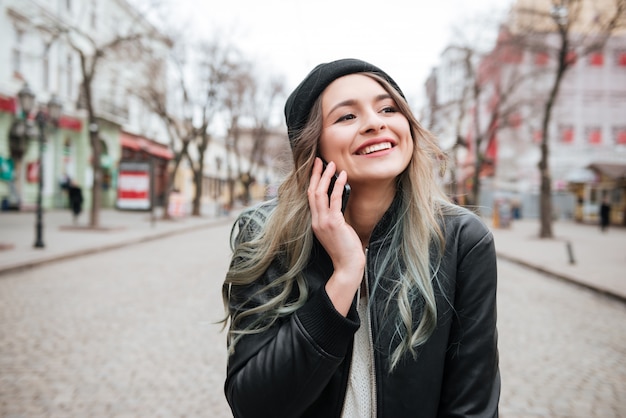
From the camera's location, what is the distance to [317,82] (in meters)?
1.61

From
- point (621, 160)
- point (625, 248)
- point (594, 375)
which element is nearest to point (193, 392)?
point (594, 375)

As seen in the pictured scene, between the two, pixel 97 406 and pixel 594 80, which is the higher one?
pixel 594 80

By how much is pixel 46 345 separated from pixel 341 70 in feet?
15.1

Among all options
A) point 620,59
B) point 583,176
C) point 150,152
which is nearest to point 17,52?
point 150,152

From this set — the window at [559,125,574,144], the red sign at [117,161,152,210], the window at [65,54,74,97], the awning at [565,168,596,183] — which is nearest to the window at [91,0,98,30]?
the window at [65,54,74,97]

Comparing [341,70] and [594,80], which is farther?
[594,80]

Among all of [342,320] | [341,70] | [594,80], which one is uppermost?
[594,80]

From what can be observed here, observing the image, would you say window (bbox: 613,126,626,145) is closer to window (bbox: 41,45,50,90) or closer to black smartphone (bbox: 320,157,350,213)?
window (bbox: 41,45,50,90)

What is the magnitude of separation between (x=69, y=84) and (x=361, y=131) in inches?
1201

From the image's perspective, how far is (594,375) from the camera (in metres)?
4.29

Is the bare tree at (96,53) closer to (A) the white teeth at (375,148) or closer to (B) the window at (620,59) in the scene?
(A) the white teeth at (375,148)

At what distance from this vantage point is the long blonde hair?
1.47m

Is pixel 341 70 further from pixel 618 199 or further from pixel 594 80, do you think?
pixel 594 80

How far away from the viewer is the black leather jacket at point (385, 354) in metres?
1.32
